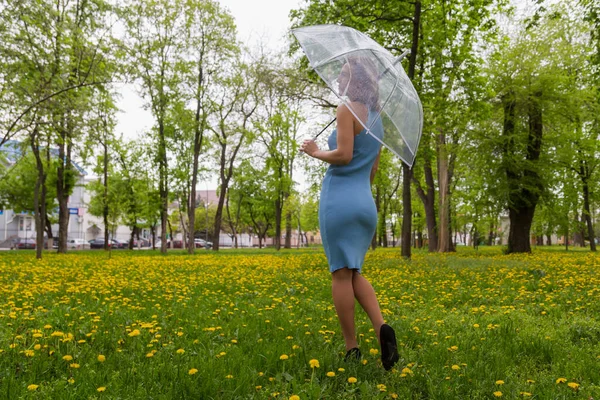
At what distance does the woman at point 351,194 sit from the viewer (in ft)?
10.4

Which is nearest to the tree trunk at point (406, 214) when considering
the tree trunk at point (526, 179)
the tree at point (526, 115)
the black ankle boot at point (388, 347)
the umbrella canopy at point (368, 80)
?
the tree at point (526, 115)

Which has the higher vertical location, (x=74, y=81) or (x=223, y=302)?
(x=74, y=81)

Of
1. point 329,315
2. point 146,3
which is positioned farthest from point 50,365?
point 146,3

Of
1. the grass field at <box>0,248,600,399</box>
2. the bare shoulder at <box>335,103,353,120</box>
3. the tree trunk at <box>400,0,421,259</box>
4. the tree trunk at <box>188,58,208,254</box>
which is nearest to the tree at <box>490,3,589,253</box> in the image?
the tree trunk at <box>400,0,421,259</box>

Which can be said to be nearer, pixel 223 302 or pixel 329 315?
pixel 329 315

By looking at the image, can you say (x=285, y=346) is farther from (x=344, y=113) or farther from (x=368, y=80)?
(x=368, y=80)

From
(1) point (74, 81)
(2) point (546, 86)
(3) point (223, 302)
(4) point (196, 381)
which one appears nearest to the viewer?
(4) point (196, 381)

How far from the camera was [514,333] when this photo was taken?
13.7ft

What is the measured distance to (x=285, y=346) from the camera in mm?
3693

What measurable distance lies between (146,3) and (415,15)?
59.3ft

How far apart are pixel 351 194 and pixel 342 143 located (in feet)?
1.26

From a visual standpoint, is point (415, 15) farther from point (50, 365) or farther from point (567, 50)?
point (50, 365)

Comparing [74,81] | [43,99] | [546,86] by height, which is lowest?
[43,99]

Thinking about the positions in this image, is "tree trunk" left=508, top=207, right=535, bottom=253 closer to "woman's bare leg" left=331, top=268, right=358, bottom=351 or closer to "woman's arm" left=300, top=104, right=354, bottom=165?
"woman's bare leg" left=331, top=268, right=358, bottom=351
